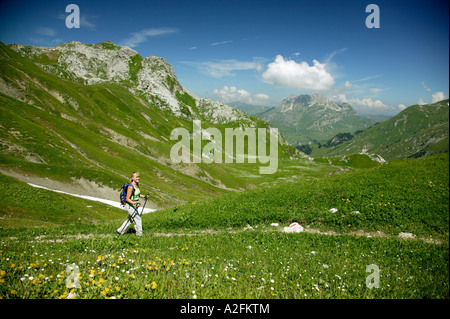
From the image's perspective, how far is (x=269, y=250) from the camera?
11.6m

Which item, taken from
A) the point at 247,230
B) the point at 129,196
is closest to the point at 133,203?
the point at 129,196

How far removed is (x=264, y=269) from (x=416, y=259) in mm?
7056

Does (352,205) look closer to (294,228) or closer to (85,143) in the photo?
(294,228)

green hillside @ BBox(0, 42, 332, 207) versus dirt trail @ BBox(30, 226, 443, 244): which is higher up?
green hillside @ BBox(0, 42, 332, 207)

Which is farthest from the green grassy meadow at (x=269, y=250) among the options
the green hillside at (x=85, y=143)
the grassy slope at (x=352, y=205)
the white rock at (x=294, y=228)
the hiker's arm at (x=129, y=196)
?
the green hillside at (x=85, y=143)

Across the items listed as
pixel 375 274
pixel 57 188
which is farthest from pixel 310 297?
pixel 57 188

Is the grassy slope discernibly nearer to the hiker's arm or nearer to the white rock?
the white rock

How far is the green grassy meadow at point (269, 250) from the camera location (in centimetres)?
657

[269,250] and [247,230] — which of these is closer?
[269,250]

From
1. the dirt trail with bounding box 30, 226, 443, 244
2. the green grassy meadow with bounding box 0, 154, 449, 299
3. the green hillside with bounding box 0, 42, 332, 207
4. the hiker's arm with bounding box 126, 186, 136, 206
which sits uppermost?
the green hillside with bounding box 0, 42, 332, 207

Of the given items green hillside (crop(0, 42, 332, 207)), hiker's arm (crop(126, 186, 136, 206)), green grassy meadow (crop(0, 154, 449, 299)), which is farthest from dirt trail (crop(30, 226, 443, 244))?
green hillside (crop(0, 42, 332, 207))

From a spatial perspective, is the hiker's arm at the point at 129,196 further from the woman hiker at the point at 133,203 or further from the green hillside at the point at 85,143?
the green hillside at the point at 85,143

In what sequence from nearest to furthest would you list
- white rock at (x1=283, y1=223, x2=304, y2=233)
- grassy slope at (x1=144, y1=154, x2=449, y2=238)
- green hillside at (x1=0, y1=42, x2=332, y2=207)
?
1. grassy slope at (x1=144, y1=154, x2=449, y2=238)
2. white rock at (x1=283, y1=223, x2=304, y2=233)
3. green hillside at (x1=0, y1=42, x2=332, y2=207)

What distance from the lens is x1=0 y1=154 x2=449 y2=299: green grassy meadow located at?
259 inches
